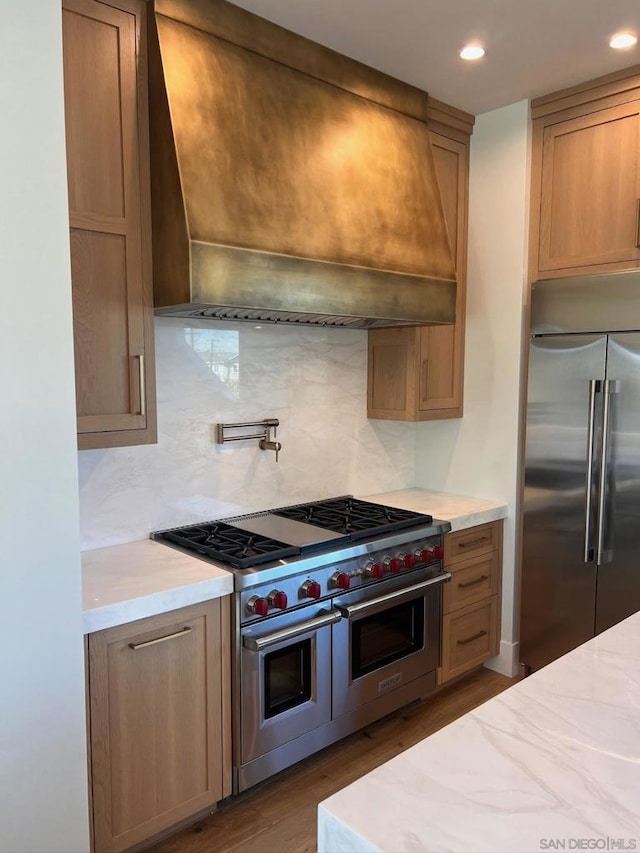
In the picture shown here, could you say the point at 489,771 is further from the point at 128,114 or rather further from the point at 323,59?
the point at 323,59

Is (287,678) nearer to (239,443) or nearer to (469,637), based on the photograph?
→ (239,443)

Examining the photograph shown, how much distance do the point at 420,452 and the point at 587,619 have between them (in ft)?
4.07

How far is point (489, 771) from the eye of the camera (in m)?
1.04

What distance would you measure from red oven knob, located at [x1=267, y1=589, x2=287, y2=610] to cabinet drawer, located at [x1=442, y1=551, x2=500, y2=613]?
101cm

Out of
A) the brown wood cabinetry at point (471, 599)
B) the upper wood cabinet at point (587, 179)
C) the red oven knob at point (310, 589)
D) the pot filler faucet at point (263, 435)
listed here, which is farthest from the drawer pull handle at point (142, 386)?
the upper wood cabinet at point (587, 179)

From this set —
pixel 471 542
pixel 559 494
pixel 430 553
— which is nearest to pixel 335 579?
pixel 430 553

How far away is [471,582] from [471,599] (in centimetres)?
9

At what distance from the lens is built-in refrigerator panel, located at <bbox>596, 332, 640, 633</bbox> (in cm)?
274

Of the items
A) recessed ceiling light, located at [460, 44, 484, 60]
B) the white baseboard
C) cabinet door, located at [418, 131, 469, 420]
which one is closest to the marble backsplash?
cabinet door, located at [418, 131, 469, 420]

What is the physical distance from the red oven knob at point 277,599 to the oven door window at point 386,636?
423 mm

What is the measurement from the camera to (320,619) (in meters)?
2.42

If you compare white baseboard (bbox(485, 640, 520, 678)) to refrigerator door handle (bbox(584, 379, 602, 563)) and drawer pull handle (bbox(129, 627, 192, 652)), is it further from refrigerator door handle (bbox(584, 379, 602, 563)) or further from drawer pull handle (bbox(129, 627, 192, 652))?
drawer pull handle (bbox(129, 627, 192, 652))

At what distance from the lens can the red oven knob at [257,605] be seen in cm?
222

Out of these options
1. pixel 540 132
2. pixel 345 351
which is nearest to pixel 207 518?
pixel 345 351
